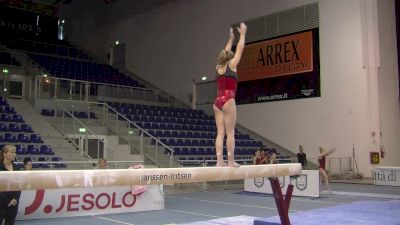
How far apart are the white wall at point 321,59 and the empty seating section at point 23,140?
413 inches

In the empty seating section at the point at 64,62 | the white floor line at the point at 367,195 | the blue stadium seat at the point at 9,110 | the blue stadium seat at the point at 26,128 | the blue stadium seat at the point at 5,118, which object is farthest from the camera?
the empty seating section at the point at 64,62

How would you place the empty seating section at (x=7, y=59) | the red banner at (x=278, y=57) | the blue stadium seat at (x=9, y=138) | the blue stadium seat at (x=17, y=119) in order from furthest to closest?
the empty seating section at (x=7, y=59) → the red banner at (x=278, y=57) → the blue stadium seat at (x=17, y=119) → the blue stadium seat at (x=9, y=138)

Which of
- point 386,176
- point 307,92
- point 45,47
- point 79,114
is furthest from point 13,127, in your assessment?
point 386,176

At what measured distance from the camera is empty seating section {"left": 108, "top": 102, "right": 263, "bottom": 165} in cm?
1691

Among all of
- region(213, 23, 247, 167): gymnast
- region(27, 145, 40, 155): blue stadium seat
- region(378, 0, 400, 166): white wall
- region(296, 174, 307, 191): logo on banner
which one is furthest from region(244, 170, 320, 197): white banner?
region(213, 23, 247, 167): gymnast

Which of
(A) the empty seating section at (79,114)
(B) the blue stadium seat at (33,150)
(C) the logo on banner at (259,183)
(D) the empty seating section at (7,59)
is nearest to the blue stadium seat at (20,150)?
(B) the blue stadium seat at (33,150)

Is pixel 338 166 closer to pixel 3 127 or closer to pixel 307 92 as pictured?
pixel 307 92

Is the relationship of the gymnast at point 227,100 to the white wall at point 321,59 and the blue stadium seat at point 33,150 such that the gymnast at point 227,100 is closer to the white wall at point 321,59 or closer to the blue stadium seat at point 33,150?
the blue stadium seat at point 33,150

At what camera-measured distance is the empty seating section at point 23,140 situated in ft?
39.7

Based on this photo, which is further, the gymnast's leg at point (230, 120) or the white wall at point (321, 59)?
the white wall at point (321, 59)

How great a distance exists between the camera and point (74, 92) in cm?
1786

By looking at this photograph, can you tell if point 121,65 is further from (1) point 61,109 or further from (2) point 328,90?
(2) point 328,90

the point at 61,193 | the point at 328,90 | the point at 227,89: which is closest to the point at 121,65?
the point at 328,90

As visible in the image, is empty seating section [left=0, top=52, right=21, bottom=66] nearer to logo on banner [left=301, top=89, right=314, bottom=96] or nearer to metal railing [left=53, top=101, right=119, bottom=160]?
metal railing [left=53, top=101, right=119, bottom=160]
